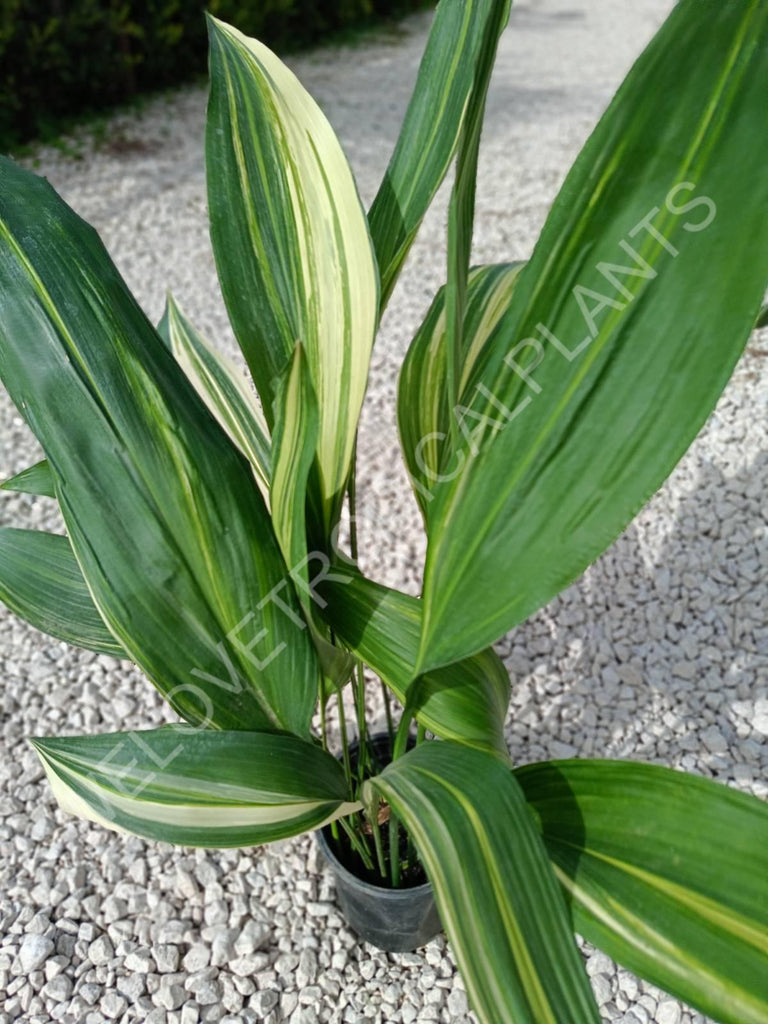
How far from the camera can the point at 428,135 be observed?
0.76 metres

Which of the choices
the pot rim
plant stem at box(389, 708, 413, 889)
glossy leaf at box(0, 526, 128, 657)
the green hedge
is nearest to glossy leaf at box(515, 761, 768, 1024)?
plant stem at box(389, 708, 413, 889)

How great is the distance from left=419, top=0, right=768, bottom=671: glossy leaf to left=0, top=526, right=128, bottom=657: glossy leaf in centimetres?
43

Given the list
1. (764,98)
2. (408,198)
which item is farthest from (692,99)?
(408,198)

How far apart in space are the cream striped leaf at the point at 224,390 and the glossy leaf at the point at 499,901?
460 mm

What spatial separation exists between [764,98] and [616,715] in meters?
1.11

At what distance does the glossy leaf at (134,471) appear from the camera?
27.6 inches

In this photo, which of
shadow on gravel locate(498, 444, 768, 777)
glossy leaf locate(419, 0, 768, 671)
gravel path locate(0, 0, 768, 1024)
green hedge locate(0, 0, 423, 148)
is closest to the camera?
glossy leaf locate(419, 0, 768, 671)

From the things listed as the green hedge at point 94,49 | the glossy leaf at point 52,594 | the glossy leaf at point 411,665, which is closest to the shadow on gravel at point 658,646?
the glossy leaf at point 411,665

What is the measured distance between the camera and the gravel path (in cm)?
112

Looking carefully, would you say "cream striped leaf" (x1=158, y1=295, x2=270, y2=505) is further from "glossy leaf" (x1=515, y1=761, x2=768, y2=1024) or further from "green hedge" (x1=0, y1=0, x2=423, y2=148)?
"green hedge" (x1=0, y1=0, x2=423, y2=148)

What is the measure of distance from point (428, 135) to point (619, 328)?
0.32 meters

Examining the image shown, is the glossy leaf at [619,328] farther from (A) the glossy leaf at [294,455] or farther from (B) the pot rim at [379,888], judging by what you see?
(B) the pot rim at [379,888]

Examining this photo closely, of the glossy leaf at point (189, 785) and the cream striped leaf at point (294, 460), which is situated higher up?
the cream striped leaf at point (294, 460)

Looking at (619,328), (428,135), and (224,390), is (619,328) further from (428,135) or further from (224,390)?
(224,390)
